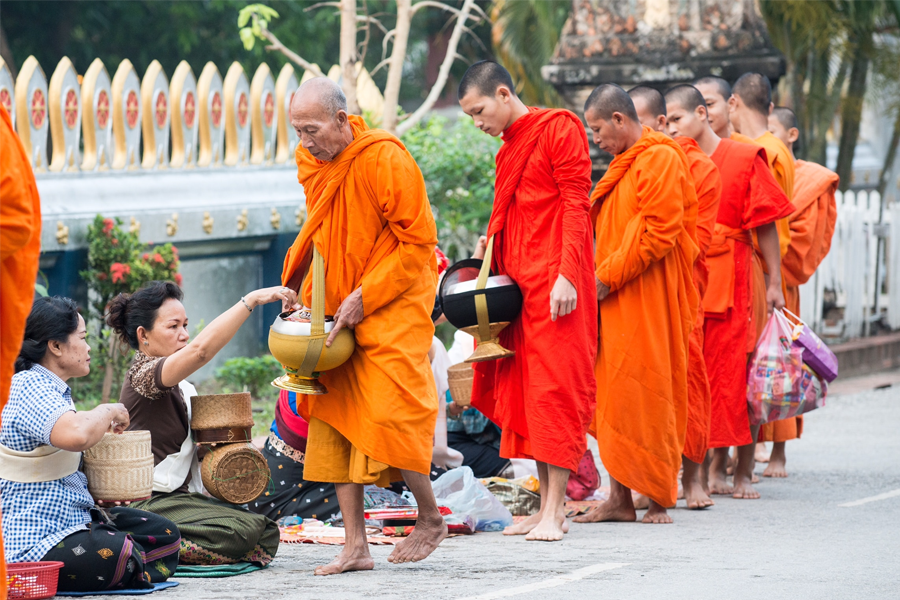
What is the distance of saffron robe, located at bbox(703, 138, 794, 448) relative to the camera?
20.4ft

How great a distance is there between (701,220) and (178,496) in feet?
9.51

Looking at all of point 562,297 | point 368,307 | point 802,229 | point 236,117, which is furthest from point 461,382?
point 236,117

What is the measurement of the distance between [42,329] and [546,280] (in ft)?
6.98

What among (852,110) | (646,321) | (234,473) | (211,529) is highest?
(852,110)

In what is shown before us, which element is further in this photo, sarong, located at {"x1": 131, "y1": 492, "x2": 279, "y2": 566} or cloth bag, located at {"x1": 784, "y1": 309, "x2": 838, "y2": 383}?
cloth bag, located at {"x1": 784, "y1": 309, "x2": 838, "y2": 383}

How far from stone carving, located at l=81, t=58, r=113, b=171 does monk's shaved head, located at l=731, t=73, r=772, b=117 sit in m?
4.04

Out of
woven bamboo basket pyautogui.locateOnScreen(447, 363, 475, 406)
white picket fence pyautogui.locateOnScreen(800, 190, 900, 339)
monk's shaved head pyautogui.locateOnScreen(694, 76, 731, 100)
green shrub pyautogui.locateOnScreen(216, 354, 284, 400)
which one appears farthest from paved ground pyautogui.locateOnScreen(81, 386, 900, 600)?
white picket fence pyautogui.locateOnScreen(800, 190, 900, 339)

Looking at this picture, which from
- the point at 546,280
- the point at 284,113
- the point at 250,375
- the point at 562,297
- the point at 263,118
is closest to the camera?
the point at 562,297

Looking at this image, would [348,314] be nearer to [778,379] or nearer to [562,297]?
[562,297]

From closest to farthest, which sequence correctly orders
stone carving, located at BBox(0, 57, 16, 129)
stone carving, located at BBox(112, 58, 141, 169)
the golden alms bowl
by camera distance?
the golden alms bowl → stone carving, located at BBox(0, 57, 16, 129) → stone carving, located at BBox(112, 58, 141, 169)

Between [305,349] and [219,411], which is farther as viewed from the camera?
[219,411]

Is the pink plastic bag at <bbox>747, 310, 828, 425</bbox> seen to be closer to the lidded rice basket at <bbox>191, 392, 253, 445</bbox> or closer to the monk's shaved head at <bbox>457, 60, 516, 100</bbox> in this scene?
the monk's shaved head at <bbox>457, 60, 516, 100</bbox>

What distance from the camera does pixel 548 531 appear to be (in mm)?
5066

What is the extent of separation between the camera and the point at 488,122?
17.3 ft
